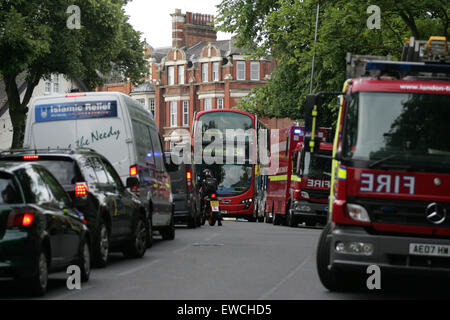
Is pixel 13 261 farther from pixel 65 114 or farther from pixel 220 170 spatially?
pixel 220 170

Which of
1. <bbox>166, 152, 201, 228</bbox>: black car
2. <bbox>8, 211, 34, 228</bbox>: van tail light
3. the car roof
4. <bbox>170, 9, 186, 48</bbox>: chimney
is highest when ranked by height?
<bbox>170, 9, 186, 48</bbox>: chimney

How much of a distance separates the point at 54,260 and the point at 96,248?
3176mm

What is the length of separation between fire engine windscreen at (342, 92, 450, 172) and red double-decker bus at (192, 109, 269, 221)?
2974 cm

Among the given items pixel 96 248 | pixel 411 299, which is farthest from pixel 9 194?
pixel 411 299

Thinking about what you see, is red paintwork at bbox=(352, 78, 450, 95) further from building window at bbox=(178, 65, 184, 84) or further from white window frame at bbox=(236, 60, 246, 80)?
building window at bbox=(178, 65, 184, 84)

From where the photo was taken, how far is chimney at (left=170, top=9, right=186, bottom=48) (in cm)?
10250

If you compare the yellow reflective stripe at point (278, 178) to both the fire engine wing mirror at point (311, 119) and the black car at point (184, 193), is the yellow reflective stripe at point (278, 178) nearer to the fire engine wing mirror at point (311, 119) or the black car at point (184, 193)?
the black car at point (184, 193)

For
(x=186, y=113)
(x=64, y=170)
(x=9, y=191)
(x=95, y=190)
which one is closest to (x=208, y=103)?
(x=186, y=113)

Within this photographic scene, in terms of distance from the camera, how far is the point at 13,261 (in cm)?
1061

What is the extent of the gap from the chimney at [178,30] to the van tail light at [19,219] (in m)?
92.5

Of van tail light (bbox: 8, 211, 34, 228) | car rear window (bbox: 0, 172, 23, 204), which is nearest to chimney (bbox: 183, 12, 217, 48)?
car rear window (bbox: 0, 172, 23, 204)

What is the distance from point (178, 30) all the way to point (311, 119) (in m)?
91.6

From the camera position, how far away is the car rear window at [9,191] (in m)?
11.0

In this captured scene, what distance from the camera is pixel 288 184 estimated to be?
36625 millimetres
